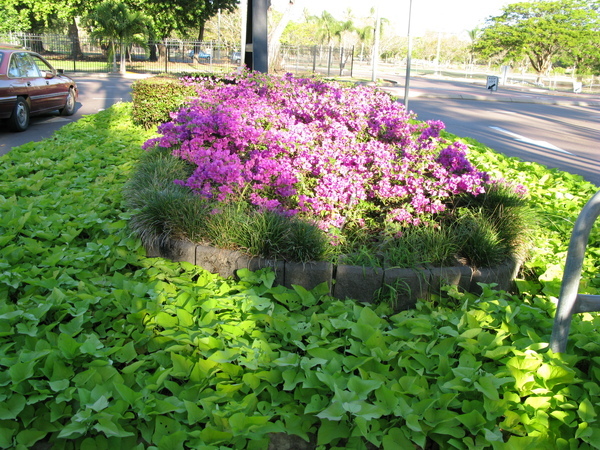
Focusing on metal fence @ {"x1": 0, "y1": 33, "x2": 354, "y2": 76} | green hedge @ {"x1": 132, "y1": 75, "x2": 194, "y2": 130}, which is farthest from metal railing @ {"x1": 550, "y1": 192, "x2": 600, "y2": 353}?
metal fence @ {"x1": 0, "y1": 33, "x2": 354, "y2": 76}

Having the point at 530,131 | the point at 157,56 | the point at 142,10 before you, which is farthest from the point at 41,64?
the point at 142,10

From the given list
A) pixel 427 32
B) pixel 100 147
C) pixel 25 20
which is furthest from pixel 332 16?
pixel 100 147

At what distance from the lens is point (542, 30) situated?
4359 cm

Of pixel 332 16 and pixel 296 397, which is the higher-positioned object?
pixel 332 16

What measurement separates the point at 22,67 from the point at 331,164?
28.1ft

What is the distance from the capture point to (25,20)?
37562 millimetres

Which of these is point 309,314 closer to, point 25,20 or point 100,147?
point 100,147

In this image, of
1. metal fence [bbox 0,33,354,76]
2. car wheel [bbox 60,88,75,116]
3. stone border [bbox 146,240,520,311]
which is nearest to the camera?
stone border [bbox 146,240,520,311]

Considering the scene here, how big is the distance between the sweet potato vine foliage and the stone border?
0.56 metres

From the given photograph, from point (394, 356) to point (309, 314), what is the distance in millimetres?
673

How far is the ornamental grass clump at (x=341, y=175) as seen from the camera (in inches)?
152

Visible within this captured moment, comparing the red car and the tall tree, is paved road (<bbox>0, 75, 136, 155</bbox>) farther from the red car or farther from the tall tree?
the tall tree

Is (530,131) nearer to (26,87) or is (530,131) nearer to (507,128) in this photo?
(507,128)

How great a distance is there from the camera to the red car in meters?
9.27
